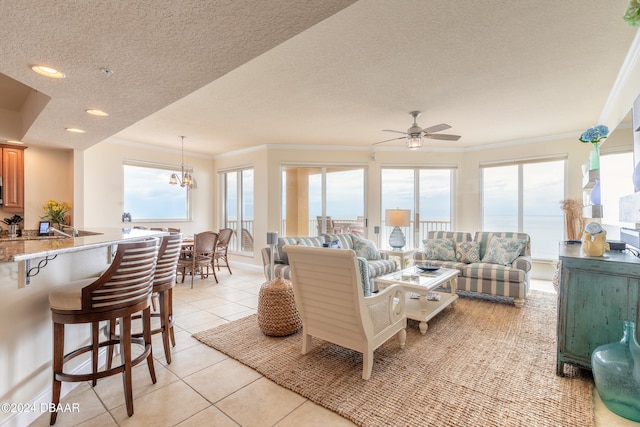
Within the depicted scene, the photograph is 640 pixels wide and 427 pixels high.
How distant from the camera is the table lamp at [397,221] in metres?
5.07

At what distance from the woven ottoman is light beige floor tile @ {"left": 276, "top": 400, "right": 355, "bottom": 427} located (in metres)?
1.05

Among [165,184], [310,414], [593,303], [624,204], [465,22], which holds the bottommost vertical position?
[310,414]

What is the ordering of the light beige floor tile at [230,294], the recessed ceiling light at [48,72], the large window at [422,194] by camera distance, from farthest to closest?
the large window at [422,194] < the light beige floor tile at [230,294] < the recessed ceiling light at [48,72]

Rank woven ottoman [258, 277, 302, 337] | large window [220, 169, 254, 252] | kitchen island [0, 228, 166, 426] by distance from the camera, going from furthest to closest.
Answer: large window [220, 169, 254, 252] → woven ottoman [258, 277, 302, 337] → kitchen island [0, 228, 166, 426]

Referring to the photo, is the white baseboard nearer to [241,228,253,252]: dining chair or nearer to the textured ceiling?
the textured ceiling

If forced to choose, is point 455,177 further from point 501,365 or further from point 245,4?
point 245,4

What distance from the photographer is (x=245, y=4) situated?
1.27 m

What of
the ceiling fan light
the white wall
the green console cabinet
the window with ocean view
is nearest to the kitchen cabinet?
the white wall

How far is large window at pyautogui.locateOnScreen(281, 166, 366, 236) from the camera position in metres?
6.00

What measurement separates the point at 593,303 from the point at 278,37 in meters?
2.74

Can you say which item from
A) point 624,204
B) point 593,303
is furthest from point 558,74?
point 593,303

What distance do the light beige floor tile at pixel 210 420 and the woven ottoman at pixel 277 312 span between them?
41.7 inches

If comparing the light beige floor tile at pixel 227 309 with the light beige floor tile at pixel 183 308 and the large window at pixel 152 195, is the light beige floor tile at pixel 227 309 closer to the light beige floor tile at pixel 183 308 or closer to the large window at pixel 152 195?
the light beige floor tile at pixel 183 308

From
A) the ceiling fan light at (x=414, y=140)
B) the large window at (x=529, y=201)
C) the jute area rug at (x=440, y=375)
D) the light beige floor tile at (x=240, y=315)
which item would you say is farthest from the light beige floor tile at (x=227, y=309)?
the large window at (x=529, y=201)
